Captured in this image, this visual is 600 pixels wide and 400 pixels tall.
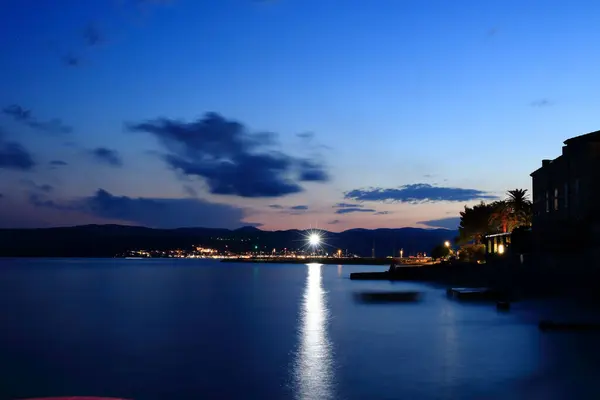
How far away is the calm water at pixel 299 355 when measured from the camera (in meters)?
20.9

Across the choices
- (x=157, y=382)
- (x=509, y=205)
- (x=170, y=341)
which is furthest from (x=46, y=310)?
(x=509, y=205)

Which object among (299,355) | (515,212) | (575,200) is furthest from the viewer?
(515,212)

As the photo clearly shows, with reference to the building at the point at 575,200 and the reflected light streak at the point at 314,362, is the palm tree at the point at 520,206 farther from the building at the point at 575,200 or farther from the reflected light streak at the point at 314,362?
the reflected light streak at the point at 314,362

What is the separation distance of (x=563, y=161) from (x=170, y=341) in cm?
4083

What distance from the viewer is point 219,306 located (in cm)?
5866

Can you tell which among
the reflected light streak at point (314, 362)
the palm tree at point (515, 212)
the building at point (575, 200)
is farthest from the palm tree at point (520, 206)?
the reflected light streak at point (314, 362)

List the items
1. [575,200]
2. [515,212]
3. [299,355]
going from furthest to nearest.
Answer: [515,212], [575,200], [299,355]

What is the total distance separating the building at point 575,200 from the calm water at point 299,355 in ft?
32.7

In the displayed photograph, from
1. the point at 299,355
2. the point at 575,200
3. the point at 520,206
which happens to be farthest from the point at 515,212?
the point at 299,355

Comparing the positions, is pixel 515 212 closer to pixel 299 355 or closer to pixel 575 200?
pixel 575 200

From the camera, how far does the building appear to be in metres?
52.7

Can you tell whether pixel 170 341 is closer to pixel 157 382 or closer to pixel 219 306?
pixel 157 382

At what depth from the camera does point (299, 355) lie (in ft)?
93.7

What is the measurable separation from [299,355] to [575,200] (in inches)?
1455
